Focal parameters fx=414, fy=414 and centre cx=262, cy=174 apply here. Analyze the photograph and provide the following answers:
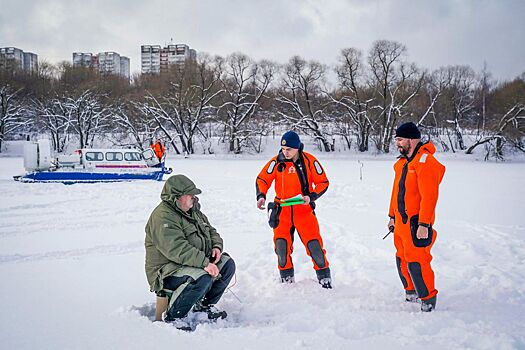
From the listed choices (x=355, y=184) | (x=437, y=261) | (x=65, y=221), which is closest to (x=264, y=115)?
(x=355, y=184)

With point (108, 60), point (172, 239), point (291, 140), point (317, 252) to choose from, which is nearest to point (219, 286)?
point (172, 239)

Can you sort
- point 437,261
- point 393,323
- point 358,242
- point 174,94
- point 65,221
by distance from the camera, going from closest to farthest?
point 393,323
point 437,261
point 358,242
point 65,221
point 174,94

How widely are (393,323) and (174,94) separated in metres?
39.5

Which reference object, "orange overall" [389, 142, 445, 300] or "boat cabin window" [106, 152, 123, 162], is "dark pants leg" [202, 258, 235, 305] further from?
"boat cabin window" [106, 152, 123, 162]

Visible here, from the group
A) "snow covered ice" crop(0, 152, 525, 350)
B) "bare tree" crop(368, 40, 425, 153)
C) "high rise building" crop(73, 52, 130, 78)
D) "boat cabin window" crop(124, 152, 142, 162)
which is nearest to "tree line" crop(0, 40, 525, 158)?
"bare tree" crop(368, 40, 425, 153)

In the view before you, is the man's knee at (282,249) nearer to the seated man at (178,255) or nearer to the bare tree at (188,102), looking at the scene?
the seated man at (178,255)

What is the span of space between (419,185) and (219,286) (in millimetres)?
2070

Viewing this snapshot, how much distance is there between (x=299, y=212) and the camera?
470cm

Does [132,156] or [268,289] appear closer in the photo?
[268,289]

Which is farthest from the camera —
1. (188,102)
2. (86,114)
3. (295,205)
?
(86,114)

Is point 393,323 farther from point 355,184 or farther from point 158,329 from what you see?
point 355,184

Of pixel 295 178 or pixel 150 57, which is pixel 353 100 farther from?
pixel 150 57

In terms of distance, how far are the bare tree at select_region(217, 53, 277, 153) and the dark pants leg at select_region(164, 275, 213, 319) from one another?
35919 mm

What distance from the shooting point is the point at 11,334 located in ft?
10.8
